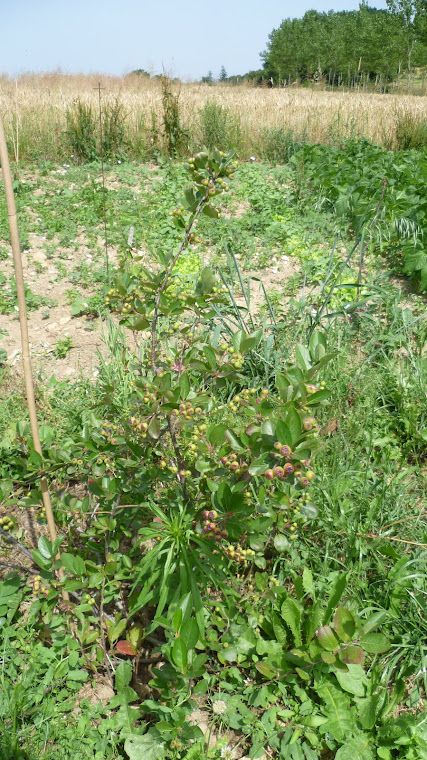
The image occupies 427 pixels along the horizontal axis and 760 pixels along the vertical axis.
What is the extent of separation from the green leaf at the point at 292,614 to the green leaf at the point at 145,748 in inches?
19.9

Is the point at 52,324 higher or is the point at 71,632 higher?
the point at 52,324

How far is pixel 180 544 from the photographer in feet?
4.81

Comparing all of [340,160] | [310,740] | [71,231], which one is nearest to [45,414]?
[310,740]

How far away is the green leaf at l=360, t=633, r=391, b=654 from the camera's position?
1.54m

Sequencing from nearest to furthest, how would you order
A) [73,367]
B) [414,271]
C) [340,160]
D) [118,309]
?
[118,309]
[73,367]
[414,271]
[340,160]

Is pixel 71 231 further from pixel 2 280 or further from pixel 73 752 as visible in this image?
pixel 73 752

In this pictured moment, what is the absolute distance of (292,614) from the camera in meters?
1.69

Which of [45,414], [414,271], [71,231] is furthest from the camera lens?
[71,231]

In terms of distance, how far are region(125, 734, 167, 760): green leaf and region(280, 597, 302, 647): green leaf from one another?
0.51m

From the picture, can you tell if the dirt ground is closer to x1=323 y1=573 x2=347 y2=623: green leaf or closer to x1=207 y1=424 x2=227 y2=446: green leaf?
x1=207 y1=424 x2=227 y2=446: green leaf

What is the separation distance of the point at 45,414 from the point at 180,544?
1.70m

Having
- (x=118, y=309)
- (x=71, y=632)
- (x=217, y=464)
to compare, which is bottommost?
(x=71, y=632)

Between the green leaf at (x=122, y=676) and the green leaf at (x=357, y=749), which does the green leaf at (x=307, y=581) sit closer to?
the green leaf at (x=357, y=749)

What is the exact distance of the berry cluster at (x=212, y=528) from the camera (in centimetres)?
141
